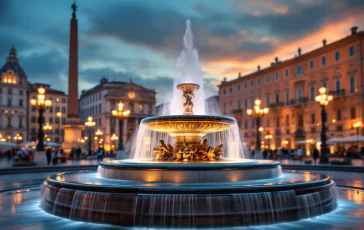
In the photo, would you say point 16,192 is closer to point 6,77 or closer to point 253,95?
point 253,95

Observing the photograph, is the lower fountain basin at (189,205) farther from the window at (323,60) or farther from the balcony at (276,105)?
the balcony at (276,105)

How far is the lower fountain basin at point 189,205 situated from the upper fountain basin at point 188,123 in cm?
438

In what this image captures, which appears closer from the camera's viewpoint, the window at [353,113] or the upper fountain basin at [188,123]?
the upper fountain basin at [188,123]

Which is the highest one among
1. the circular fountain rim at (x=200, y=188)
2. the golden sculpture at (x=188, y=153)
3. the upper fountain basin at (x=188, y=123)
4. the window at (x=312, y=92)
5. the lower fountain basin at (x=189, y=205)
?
the window at (x=312, y=92)

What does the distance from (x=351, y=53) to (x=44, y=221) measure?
44605mm

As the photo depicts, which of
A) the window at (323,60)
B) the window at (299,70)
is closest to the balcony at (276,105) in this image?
the window at (299,70)

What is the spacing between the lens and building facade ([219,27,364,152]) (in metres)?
44.3

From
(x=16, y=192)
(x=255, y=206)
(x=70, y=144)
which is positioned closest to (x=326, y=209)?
(x=255, y=206)

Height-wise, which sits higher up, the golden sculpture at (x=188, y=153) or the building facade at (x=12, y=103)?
the building facade at (x=12, y=103)

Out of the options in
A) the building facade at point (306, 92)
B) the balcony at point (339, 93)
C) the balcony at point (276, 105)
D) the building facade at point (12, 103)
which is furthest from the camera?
the building facade at point (12, 103)

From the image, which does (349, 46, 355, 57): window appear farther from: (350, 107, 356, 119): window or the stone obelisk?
the stone obelisk

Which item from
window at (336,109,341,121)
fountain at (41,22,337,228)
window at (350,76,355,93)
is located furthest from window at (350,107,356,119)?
fountain at (41,22,337,228)

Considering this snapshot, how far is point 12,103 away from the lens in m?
81.0

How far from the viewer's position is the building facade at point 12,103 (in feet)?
261
